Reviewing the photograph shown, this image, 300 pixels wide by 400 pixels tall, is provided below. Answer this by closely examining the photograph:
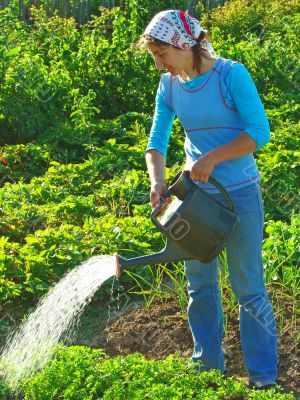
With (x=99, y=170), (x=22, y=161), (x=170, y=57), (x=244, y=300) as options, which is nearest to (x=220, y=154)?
(x=170, y=57)

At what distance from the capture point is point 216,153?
3277 millimetres

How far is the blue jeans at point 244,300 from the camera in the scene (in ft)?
11.4

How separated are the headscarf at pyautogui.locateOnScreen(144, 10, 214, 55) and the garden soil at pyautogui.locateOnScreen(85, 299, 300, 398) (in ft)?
4.73

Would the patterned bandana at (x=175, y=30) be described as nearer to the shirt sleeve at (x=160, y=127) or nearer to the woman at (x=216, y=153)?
the woman at (x=216, y=153)

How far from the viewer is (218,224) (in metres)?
3.38

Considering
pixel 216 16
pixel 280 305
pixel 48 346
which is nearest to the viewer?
pixel 48 346

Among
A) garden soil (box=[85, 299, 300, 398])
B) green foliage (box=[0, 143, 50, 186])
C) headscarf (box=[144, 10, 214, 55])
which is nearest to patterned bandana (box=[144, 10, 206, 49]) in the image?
headscarf (box=[144, 10, 214, 55])

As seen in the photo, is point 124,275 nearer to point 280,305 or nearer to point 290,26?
point 280,305

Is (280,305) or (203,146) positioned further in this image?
(280,305)

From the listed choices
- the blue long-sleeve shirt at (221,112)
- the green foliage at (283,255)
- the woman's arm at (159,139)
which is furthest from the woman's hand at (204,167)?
the green foliage at (283,255)

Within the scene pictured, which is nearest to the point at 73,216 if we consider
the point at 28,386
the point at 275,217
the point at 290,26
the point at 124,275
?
the point at 124,275

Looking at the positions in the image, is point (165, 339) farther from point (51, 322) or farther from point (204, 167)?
point (204, 167)

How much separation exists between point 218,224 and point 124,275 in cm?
144

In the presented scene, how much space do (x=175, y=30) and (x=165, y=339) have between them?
1.66 m
